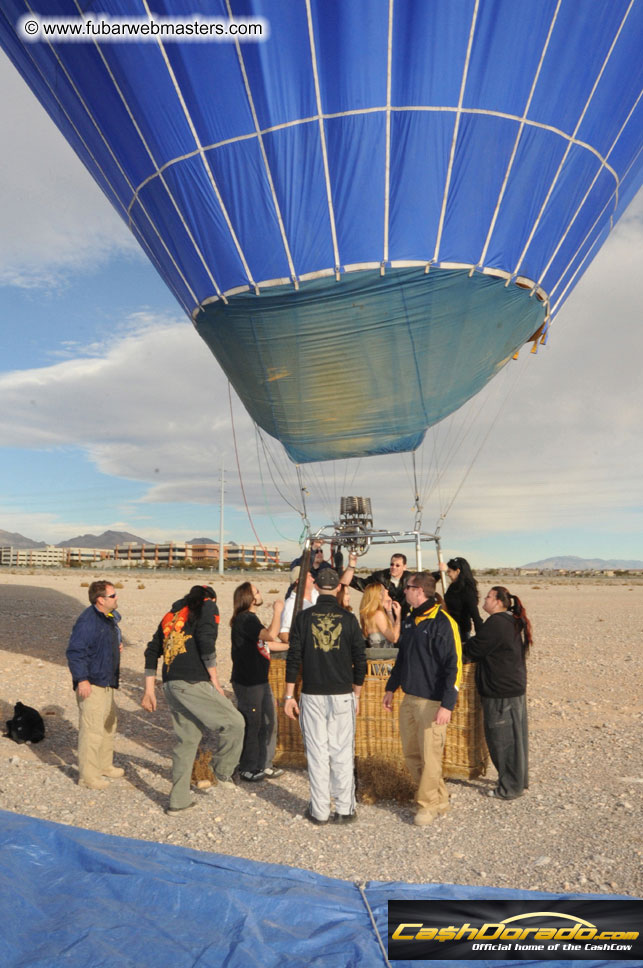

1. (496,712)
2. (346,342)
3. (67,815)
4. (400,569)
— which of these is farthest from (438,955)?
(346,342)

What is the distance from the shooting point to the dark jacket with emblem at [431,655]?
575 centimetres

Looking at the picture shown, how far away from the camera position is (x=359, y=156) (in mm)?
7930

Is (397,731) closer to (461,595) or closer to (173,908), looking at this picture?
(461,595)

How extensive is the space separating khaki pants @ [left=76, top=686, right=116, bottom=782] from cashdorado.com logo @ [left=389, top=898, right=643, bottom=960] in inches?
138

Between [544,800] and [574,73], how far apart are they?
7.41 metres

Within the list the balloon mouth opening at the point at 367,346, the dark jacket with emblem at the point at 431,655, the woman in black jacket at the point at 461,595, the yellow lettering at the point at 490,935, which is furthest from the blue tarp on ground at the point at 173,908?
the balloon mouth opening at the point at 367,346

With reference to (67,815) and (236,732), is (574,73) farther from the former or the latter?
(67,815)

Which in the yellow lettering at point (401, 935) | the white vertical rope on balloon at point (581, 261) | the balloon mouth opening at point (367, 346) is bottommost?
the yellow lettering at point (401, 935)

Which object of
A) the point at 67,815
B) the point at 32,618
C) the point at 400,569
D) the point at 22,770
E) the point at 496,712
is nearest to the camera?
the point at 67,815

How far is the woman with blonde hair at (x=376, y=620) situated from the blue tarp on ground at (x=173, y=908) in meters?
3.36

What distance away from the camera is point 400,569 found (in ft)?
29.3

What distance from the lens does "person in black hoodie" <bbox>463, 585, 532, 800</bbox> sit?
621 cm

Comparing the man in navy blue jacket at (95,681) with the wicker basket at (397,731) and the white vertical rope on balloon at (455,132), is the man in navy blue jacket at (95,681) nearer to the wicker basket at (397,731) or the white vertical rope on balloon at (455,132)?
the wicker basket at (397,731)

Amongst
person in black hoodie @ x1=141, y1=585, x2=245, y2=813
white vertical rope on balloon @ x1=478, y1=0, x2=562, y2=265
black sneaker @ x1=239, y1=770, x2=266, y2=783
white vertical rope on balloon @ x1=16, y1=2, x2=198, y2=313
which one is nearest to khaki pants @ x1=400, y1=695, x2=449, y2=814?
person in black hoodie @ x1=141, y1=585, x2=245, y2=813
